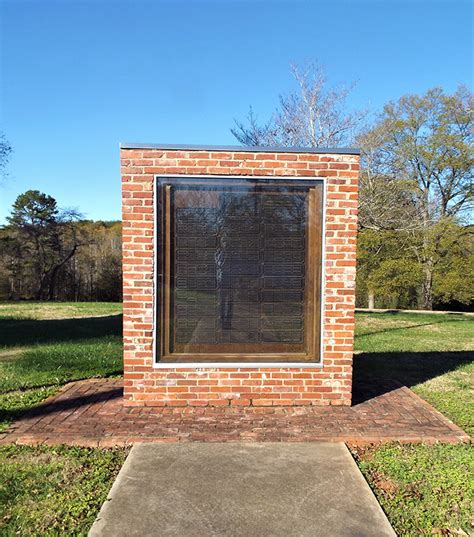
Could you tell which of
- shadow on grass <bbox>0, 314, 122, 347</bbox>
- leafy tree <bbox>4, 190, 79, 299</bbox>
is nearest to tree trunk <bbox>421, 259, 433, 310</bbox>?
shadow on grass <bbox>0, 314, 122, 347</bbox>

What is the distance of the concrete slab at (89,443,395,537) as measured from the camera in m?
2.31

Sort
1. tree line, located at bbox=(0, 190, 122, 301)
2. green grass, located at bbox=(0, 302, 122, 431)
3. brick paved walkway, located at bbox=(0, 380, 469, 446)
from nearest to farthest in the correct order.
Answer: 1. brick paved walkway, located at bbox=(0, 380, 469, 446)
2. green grass, located at bbox=(0, 302, 122, 431)
3. tree line, located at bbox=(0, 190, 122, 301)

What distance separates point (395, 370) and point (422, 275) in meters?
15.9

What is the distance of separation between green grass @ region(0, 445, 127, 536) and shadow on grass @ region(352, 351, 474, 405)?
2641 mm

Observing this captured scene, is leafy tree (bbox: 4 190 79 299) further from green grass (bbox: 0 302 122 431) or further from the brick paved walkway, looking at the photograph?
the brick paved walkway

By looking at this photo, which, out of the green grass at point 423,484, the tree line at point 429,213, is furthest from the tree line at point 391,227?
the green grass at point 423,484

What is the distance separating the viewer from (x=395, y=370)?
613 centimetres

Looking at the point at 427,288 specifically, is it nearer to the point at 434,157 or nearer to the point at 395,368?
the point at 434,157

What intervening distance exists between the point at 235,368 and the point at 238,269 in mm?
976

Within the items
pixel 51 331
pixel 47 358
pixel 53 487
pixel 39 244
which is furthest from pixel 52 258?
pixel 53 487

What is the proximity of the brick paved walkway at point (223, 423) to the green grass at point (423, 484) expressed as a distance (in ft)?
0.73

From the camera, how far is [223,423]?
378cm

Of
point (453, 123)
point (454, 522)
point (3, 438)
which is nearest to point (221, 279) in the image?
point (3, 438)

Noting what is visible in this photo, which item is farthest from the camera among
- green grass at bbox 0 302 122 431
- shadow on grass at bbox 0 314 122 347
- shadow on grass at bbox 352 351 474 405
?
shadow on grass at bbox 0 314 122 347
